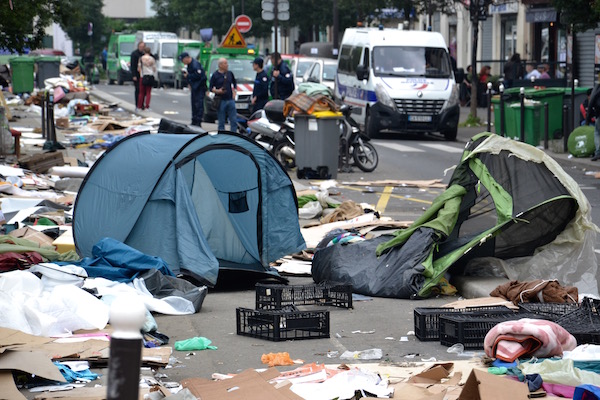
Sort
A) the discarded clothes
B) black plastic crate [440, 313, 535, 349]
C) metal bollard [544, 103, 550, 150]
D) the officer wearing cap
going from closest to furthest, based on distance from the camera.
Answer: black plastic crate [440, 313, 535, 349], the discarded clothes, metal bollard [544, 103, 550, 150], the officer wearing cap

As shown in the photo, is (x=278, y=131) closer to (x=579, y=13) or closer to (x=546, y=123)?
(x=546, y=123)

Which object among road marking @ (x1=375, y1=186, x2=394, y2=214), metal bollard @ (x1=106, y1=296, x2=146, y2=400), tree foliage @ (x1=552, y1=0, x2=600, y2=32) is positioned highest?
tree foliage @ (x1=552, y1=0, x2=600, y2=32)

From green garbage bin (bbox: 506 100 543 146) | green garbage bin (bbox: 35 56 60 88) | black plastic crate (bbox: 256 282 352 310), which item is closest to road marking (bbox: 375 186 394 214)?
black plastic crate (bbox: 256 282 352 310)

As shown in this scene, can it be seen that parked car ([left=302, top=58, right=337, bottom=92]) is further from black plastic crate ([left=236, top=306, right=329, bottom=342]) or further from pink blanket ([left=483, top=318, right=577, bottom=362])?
pink blanket ([left=483, top=318, right=577, bottom=362])

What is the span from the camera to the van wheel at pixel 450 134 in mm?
27109

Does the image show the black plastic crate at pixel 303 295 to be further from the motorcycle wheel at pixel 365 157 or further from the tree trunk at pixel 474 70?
the tree trunk at pixel 474 70

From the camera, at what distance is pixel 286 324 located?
8.09 metres

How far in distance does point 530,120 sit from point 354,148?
5.54 metres

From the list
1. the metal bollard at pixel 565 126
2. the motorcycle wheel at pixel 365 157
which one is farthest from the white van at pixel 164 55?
the motorcycle wheel at pixel 365 157

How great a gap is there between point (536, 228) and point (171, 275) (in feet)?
10.5

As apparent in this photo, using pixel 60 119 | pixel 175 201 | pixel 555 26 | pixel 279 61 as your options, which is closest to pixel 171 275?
pixel 175 201

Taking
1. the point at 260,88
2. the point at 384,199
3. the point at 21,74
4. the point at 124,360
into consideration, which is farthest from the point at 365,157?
the point at 21,74

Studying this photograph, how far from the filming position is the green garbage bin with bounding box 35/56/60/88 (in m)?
43.4

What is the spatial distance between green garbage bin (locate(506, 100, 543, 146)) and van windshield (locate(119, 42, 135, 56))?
35954 mm
